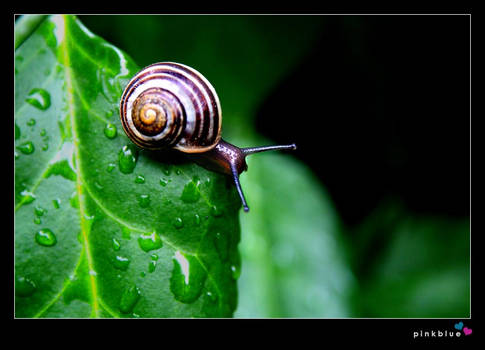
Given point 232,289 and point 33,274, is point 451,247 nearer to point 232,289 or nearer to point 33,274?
point 232,289

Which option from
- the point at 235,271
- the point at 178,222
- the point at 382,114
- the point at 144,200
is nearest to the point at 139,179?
the point at 144,200

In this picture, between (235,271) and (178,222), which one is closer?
(178,222)

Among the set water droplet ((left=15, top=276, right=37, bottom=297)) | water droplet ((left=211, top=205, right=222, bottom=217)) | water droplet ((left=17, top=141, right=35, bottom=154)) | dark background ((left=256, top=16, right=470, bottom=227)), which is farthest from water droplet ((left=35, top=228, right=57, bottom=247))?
dark background ((left=256, top=16, right=470, bottom=227))

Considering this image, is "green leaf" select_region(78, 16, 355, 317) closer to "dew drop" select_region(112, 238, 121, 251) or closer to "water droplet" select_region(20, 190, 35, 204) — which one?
"dew drop" select_region(112, 238, 121, 251)

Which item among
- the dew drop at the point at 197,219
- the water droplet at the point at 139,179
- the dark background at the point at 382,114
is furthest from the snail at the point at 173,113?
the dark background at the point at 382,114

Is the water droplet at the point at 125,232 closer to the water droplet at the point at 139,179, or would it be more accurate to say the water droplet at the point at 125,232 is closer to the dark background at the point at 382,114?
the water droplet at the point at 139,179

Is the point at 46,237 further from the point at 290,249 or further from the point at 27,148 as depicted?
the point at 290,249
